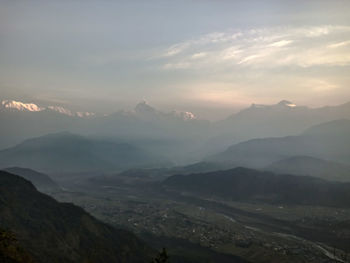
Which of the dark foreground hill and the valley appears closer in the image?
the dark foreground hill

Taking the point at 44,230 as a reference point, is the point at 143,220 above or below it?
below

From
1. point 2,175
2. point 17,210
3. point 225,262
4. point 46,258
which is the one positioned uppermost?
point 2,175

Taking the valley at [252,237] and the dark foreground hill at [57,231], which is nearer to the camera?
the dark foreground hill at [57,231]

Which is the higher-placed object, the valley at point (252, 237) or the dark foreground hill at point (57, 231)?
the dark foreground hill at point (57, 231)

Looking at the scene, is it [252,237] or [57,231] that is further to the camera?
[252,237]

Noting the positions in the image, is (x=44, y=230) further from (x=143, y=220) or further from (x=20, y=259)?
(x=143, y=220)

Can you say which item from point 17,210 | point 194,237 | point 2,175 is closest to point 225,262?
point 194,237

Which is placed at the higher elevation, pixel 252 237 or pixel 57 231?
pixel 57 231

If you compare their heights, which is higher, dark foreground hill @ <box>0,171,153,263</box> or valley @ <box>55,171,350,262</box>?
dark foreground hill @ <box>0,171,153,263</box>
